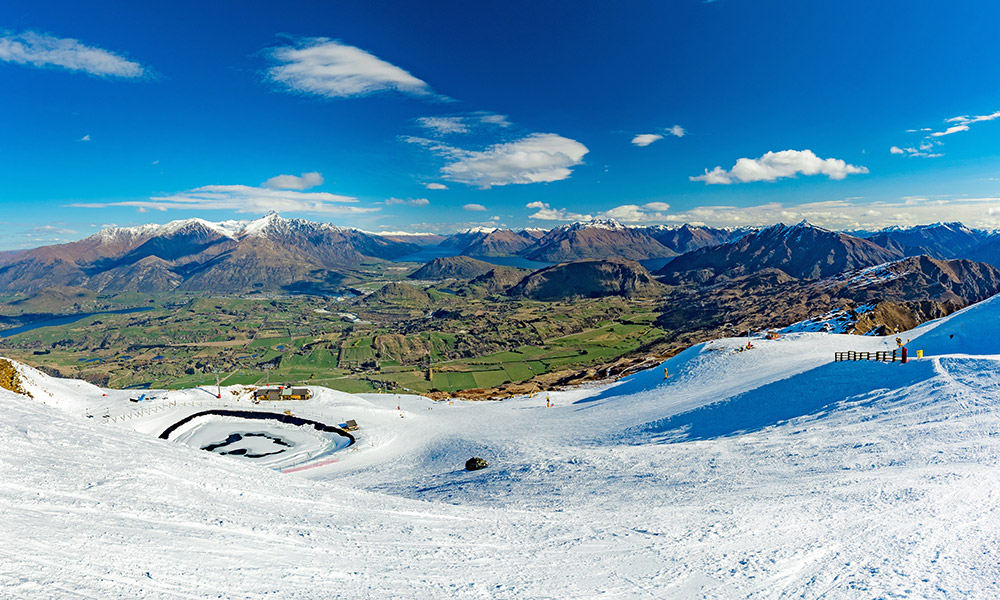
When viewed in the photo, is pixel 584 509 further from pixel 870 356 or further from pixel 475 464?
pixel 870 356

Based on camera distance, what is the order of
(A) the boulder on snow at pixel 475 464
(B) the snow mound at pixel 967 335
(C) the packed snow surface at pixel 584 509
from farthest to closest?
(B) the snow mound at pixel 967 335 < (A) the boulder on snow at pixel 475 464 < (C) the packed snow surface at pixel 584 509

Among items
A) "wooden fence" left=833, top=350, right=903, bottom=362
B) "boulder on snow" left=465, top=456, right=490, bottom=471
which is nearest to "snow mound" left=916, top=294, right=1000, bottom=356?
"wooden fence" left=833, top=350, right=903, bottom=362

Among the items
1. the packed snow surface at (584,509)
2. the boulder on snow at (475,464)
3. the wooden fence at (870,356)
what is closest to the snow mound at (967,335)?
the wooden fence at (870,356)

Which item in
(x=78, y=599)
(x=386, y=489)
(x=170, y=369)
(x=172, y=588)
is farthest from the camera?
(x=170, y=369)

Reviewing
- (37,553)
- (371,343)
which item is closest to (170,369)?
(371,343)

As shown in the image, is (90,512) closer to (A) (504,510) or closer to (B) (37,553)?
(B) (37,553)

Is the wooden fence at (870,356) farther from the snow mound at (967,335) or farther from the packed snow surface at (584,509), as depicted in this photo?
the snow mound at (967,335)
